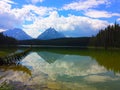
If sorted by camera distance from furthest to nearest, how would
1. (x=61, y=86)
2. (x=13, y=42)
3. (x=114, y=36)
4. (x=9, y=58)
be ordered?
1. (x=13, y=42)
2. (x=114, y=36)
3. (x=9, y=58)
4. (x=61, y=86)

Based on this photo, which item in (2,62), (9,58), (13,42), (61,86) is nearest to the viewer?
(61,86)

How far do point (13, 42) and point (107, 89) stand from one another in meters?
178

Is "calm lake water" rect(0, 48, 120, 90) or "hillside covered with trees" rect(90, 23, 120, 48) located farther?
"hillside covered with trees" rect(90, 23, 120, 48)

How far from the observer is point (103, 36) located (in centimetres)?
12581

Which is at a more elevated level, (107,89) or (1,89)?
(1,89)

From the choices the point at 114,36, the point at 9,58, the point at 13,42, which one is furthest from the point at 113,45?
the point at 13,42

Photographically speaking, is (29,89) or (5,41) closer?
(29,89)

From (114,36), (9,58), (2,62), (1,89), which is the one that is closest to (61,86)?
(1,89)

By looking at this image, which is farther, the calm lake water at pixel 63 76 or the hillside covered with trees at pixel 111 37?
the hillside covered with trees at pixel 111 37

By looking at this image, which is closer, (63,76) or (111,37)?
(63,76)

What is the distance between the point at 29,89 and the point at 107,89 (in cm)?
606

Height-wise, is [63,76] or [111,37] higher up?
[111,37]

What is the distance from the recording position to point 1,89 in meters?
14.1

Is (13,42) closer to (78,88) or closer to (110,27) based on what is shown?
(110,27)
